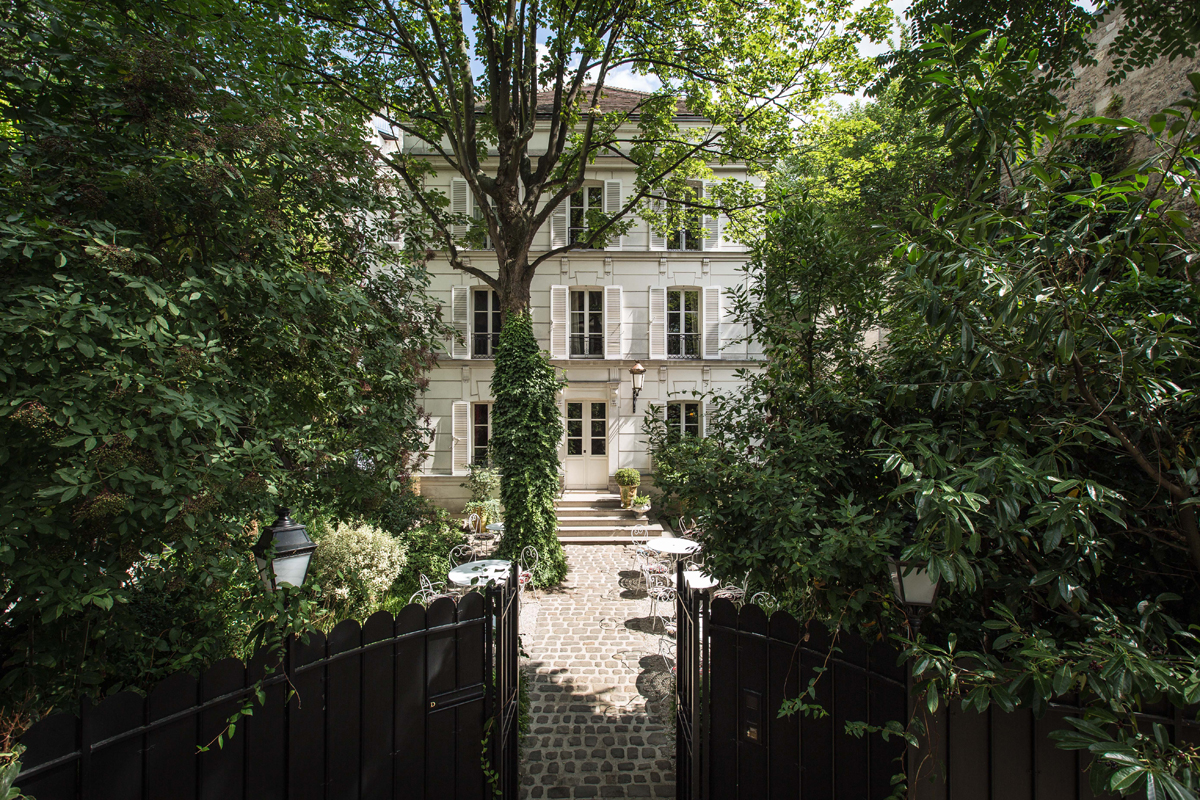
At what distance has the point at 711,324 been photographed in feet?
44.1

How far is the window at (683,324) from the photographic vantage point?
13.6 metres

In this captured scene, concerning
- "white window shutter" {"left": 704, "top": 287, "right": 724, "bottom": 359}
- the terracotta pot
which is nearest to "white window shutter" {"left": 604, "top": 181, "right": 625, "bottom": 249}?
"white window shutter" {"left": 704, "top": 287, "right": 724, "bottom": 359}

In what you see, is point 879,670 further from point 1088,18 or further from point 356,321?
point 1088,18

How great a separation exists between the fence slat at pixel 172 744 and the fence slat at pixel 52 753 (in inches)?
9.1

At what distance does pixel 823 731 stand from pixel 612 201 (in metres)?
13.0

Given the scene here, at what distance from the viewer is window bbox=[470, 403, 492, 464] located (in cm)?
1330

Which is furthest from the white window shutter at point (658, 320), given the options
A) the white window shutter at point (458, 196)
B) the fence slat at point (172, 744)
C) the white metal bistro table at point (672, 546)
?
the fence slat at point (172, 744)

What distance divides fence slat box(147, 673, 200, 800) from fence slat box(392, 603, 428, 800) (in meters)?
0.98

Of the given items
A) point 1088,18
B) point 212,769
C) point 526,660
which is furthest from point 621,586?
point 1088,18

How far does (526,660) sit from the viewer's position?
20.0 ft

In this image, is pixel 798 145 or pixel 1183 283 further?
pixel 798 145

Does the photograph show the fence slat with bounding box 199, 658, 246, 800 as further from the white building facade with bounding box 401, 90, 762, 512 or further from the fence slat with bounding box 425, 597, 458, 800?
the white building facade with bounding box 401, 90, 762, 512

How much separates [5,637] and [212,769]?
1.14m

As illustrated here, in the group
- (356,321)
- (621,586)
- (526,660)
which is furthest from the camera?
(621,586)
